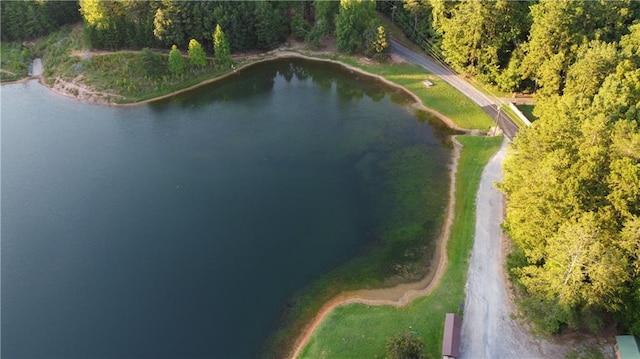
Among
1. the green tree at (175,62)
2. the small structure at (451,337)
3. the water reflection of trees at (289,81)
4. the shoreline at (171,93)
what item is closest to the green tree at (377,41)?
the shoreline at (171,93)

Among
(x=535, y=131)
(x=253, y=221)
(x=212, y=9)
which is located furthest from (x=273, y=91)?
(x=535, y=131)

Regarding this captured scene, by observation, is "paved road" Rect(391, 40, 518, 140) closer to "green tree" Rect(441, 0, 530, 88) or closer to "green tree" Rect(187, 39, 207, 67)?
"green tree" Rect(441, 0, 530, 88)

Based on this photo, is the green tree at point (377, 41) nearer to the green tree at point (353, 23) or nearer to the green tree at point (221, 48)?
the green tree at point (353, 23)

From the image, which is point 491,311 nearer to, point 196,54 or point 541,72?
point 541,72

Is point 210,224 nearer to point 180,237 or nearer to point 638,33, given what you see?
point 180,237

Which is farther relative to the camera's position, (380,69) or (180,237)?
(380,69)
